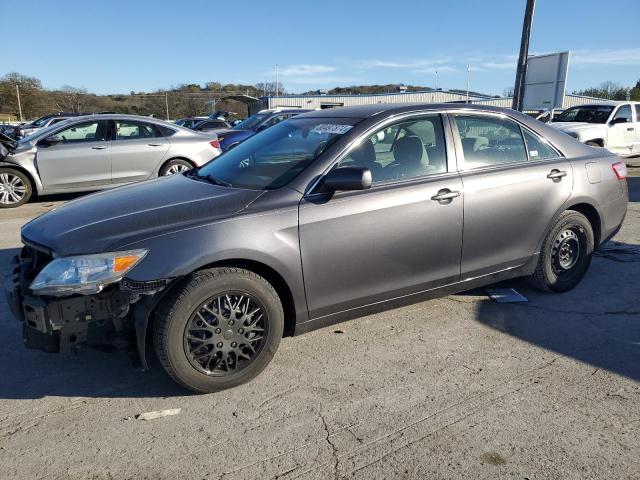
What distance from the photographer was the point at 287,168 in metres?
Result: 3.40

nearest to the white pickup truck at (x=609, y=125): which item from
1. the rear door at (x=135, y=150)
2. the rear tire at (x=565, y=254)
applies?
the rear tire at (x=565, y=254)

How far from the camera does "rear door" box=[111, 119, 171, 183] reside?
29.2ft

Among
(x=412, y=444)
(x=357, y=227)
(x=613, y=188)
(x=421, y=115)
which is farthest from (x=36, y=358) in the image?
(x=613, y=188)

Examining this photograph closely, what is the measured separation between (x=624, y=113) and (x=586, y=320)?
1206 cm

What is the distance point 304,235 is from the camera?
3.07 metres

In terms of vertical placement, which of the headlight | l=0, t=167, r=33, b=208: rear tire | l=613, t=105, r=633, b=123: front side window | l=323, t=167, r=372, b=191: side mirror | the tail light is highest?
l=613, t=105, r=633, b=123: front side window

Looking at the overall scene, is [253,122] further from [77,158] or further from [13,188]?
[13,188]

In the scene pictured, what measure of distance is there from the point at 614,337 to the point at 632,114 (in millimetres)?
12583

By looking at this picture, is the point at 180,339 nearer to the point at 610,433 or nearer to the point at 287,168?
the point at 287,168

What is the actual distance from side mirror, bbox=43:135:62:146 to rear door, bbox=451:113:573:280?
744cm

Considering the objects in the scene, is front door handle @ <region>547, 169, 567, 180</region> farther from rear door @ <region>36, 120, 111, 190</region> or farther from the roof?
rear door @ <region>36, 120, 111, 190</region>

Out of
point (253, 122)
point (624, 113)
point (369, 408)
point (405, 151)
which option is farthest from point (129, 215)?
point (624, 113)

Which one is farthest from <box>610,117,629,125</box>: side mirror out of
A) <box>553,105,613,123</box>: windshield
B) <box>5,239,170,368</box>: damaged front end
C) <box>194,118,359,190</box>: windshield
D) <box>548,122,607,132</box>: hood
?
<box>5,239,170,368</box>: damaged front end

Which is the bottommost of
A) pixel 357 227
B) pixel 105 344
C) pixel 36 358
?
pixel 36 358
